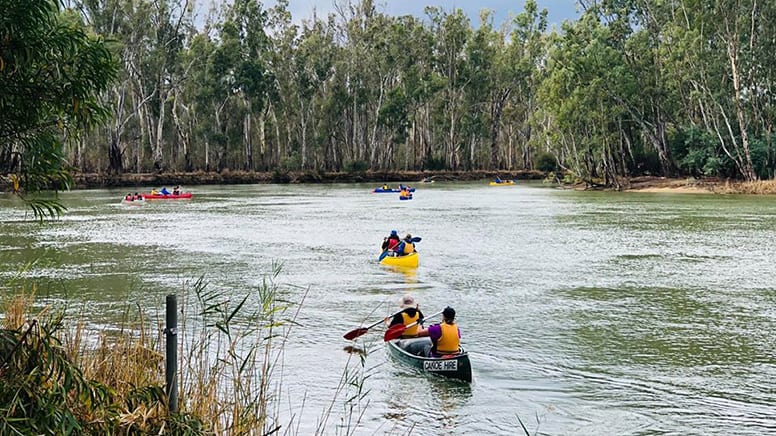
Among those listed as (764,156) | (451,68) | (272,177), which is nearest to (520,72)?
(451,68)

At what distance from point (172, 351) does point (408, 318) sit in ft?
22.9

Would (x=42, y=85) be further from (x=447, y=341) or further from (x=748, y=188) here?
(x=748, y=188)

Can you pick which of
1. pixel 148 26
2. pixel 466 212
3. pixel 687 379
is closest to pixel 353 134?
pixel 148 26

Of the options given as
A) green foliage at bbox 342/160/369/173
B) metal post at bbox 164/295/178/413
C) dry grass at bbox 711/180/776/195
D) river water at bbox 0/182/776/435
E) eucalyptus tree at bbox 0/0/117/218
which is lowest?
river water at bbox 0/182/776/435

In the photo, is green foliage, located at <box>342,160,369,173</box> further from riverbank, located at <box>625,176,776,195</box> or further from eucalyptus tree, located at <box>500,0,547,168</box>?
riverbank, located at <box>625,176,776,195</box>

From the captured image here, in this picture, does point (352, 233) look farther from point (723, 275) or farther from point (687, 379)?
point (687, 379)

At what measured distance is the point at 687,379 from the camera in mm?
10875

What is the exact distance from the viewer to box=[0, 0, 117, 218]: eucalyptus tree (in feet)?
15.4

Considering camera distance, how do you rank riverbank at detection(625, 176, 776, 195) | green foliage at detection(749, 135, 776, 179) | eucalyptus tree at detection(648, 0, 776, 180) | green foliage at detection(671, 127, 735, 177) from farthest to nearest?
→ green foliage at detection(671, 127, 735, 177)
green foliage at detection(749, 135, 776, 179)
eucalyptus tree at detection(648, 0, 776, 180)
riverbank at detection(625, 176, 776, 195)

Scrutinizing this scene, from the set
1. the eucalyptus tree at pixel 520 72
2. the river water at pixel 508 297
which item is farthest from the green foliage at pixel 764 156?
the eucalyptus tree at pixel 520 72

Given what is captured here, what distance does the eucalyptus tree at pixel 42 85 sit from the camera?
471 centimetres

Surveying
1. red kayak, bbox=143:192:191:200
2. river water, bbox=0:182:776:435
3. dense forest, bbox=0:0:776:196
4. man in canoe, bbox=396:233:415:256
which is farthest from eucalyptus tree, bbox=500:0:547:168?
man in canoe, bbox=396:233:415:256

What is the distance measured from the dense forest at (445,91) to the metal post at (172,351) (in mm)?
41822

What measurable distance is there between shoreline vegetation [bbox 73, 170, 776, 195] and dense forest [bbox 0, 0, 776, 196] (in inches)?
48.0
